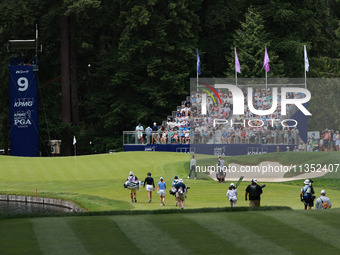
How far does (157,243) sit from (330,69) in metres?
56.7

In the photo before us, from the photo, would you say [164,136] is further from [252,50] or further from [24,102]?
[252,50]

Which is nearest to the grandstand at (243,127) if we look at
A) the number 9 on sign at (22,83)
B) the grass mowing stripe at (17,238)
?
the number 9 on sign at (22,83)

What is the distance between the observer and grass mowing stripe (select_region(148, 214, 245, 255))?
20.0m

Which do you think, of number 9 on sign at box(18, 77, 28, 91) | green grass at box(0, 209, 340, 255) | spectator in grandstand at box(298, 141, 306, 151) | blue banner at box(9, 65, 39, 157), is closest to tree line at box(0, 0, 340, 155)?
blue banner at box(9, 65, 39, 157)

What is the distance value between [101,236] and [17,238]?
2.15 metres

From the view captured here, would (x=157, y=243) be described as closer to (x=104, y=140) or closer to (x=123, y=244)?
(x=123, y=244)

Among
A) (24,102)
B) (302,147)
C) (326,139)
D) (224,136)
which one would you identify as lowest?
(302,147)

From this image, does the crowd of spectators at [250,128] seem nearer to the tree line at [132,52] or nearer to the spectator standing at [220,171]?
the spectator standing at [220,171]

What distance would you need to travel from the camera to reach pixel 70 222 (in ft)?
78.8

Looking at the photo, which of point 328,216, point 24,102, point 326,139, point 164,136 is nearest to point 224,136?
point 326,139

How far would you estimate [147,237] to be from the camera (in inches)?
846

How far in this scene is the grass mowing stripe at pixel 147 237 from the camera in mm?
20000

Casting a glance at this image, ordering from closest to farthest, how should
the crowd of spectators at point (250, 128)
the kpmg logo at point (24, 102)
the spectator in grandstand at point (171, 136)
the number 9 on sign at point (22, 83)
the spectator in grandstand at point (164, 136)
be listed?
the crowd of spectators at point (250, 128) → the spectator in grandstand at point (171, 136) → the spectator in grandstand at point (164, 136) → the kpmg logo at point (24, 102) → the number 9 on sign at point (22, 83)

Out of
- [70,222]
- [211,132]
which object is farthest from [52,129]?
[70,222]
